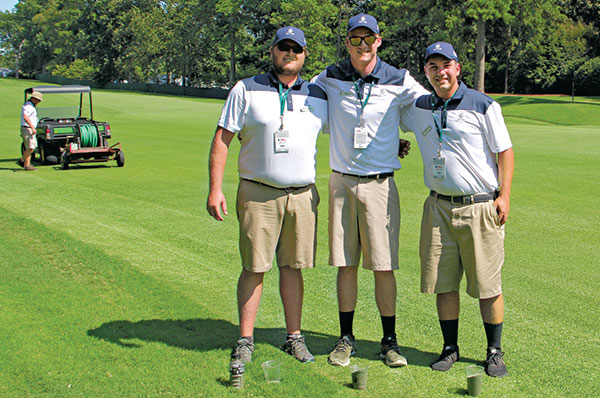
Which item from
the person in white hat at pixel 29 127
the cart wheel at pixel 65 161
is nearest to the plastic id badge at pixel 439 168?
the cart wheel at pixel 65 161

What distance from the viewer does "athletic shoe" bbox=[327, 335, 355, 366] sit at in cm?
443

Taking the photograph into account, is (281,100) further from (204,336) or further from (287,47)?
(204,336)

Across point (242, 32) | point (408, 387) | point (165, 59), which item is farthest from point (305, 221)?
point (165, 59)

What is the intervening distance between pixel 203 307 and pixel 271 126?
1866 millimetres

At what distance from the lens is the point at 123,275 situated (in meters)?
6.31

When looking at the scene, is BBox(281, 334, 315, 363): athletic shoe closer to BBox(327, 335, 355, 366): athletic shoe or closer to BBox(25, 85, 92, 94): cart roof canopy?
BBox(327, 335, 355, 366): athletic shoe

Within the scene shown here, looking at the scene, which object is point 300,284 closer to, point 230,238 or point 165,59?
point 230,238

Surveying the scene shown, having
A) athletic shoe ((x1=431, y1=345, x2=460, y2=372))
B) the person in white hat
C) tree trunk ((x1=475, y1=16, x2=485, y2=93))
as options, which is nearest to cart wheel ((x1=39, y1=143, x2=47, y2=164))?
the person in white hat

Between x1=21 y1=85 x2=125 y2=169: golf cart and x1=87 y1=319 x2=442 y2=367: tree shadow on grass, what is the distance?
11.2 m

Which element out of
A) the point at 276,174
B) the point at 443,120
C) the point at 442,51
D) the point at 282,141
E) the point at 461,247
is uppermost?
the point at 442,51

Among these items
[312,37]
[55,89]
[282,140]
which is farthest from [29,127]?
[312,37]

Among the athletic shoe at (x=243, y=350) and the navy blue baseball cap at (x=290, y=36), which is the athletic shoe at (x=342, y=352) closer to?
the athletic shoe at (x=243, y=350)

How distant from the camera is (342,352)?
14.7 feet

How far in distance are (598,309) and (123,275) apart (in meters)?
4.12
